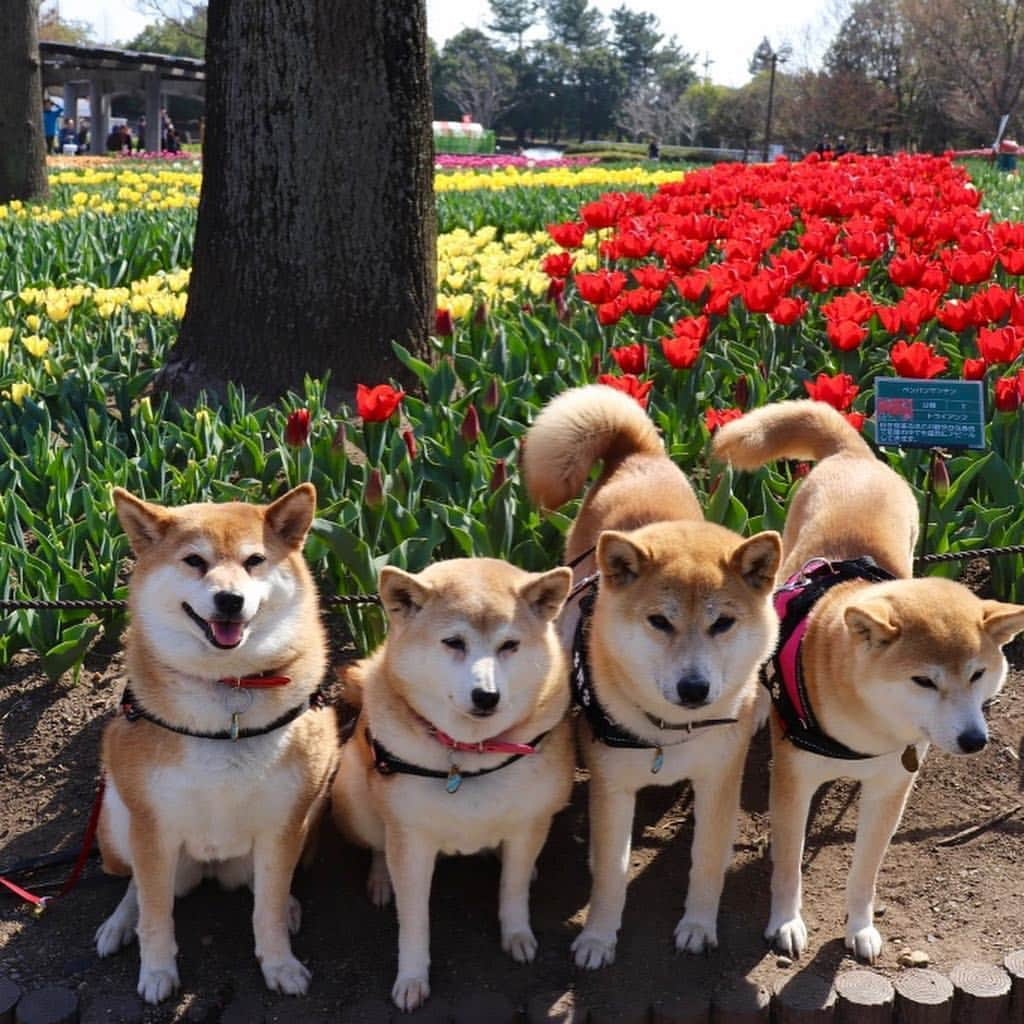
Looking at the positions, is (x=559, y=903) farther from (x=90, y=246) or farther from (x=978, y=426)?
(x=90, y=246)

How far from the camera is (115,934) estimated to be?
312 cm

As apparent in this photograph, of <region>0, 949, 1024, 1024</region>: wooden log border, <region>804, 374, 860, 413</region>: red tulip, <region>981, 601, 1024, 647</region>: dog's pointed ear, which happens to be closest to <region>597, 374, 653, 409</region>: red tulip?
<region>804, 374, 860, 413</region>: red tulip

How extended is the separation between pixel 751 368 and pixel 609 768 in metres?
3.18

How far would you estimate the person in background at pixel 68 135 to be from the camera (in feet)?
136

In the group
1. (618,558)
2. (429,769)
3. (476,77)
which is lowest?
(429,769)

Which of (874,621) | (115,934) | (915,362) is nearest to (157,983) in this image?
(115,934)

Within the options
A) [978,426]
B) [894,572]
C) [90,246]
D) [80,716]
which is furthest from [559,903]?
[90,246]

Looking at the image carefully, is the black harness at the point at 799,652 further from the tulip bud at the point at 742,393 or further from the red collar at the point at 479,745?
the tulip bud at the point at 742,393

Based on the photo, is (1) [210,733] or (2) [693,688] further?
(1) [210,733]

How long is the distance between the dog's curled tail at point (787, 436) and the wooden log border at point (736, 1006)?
5.54 feet

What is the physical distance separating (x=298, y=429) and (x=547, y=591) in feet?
6.17

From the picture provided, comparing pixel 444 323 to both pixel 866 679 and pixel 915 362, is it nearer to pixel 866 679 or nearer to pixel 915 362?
pixel 915 362

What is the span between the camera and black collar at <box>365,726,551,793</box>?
113 inches

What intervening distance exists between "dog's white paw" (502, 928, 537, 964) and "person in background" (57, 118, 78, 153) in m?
41.6
